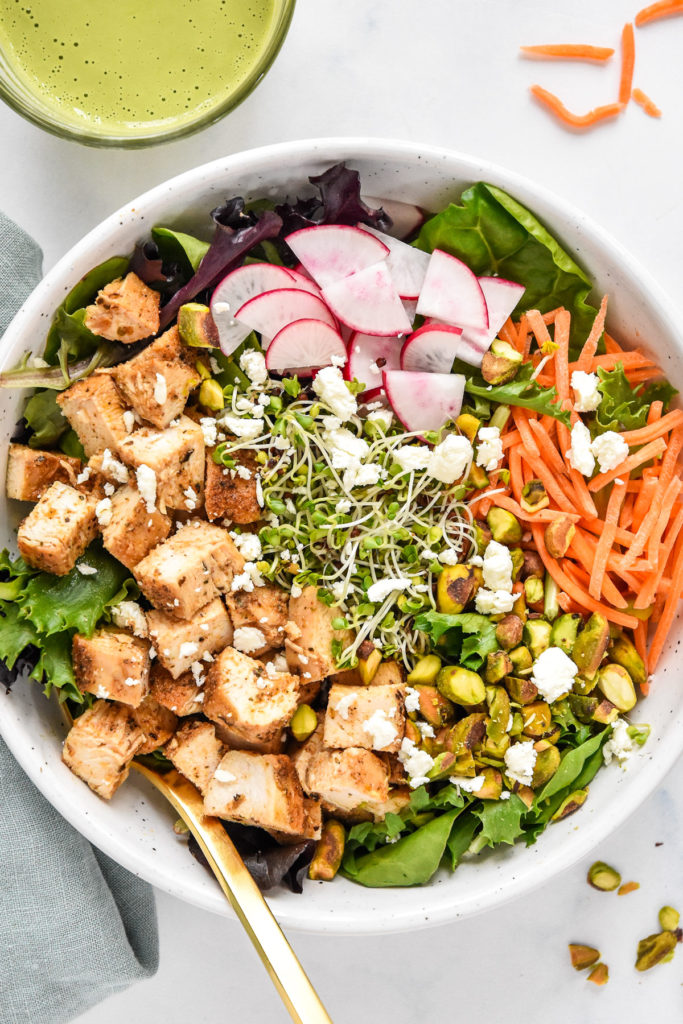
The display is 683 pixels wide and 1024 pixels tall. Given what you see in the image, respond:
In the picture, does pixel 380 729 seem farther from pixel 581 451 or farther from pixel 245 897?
pixel 581 451

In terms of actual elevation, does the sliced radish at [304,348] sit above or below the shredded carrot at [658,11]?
below

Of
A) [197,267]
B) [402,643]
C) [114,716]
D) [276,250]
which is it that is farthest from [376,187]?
[114,716]

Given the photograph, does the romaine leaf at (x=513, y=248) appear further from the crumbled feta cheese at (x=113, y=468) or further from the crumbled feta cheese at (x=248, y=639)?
the crumbled feta cheese at (x=248, y=639)

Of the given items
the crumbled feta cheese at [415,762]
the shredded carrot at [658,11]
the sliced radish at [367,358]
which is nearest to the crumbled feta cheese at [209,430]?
the sliced radish at [367,358]

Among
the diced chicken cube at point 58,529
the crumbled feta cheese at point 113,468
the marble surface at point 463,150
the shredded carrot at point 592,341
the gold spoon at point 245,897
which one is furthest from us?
the marble surface at point 463,150

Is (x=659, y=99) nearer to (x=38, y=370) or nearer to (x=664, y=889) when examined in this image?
(x=38, y=370)

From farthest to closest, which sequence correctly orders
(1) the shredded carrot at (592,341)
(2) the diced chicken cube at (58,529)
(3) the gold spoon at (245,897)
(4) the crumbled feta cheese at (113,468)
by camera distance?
(1) the shredded carrot at (592,341)
(4) the crumbled feta cheese at (113,468)
(2) the diced chicken cube at (58,529)
(3) the gold spoon at (245,897)
